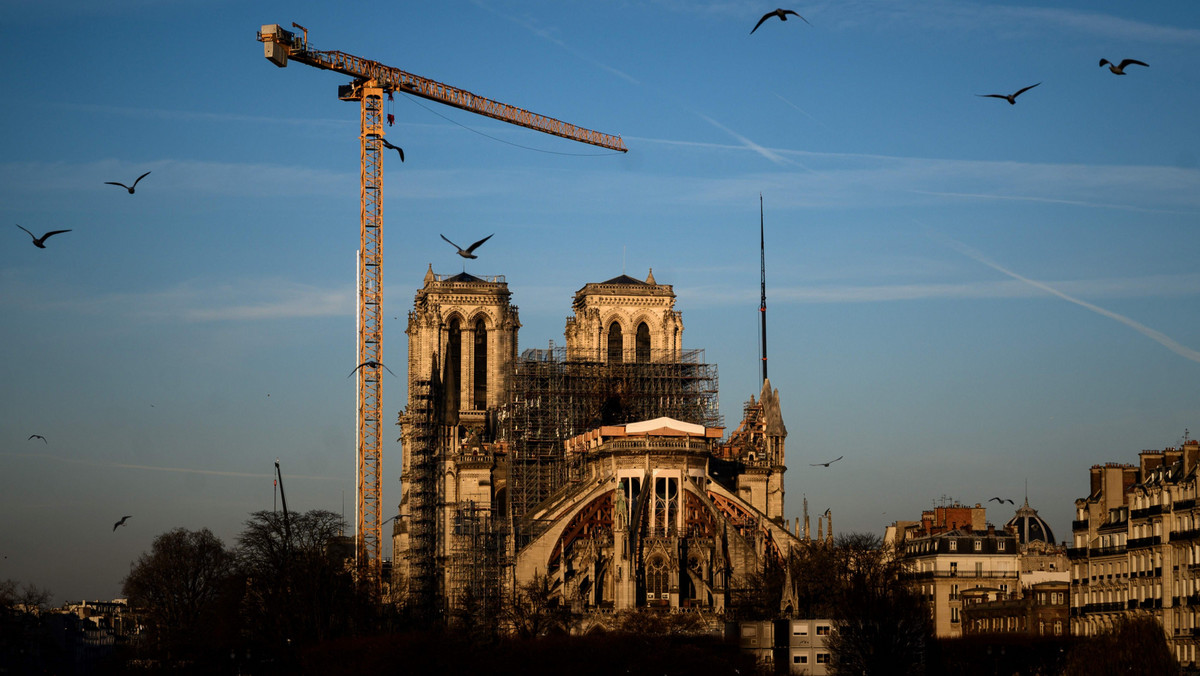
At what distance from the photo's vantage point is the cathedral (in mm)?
131000

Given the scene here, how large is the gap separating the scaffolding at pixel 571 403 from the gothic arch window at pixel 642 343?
441cm

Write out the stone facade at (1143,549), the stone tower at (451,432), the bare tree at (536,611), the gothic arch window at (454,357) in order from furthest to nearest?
1. the gothic arch window at (454,357)
2. the stone tower at (451,432)
3. the bare tree at (536,611)
4. the stone facade at (1143,549)

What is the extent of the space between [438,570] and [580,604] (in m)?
18.8

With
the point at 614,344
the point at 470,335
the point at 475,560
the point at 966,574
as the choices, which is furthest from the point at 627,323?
the point at 966,574

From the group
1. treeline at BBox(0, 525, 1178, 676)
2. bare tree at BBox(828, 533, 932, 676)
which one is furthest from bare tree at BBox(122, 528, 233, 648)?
bare tree at BBox(828, 533, 932, 676)

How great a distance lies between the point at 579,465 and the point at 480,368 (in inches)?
956

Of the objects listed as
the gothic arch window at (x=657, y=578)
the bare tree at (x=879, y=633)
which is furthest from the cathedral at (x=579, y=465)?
the bare tree at (x=879, y=633)

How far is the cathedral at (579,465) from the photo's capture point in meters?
131

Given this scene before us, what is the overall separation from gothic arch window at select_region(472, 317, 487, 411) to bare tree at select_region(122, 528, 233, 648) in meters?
23.1

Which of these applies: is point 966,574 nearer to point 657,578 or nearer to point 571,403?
point 657,578

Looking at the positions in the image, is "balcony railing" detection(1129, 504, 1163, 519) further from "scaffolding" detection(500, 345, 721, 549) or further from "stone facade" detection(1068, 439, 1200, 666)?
"scaffolding" detection(500, 345, 721, 549)

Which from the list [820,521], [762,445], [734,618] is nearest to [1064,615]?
[734,618]

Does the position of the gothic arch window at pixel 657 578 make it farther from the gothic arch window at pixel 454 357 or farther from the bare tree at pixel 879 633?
the gothic arch window at pixel 454 357

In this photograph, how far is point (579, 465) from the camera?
14375 centimetres
